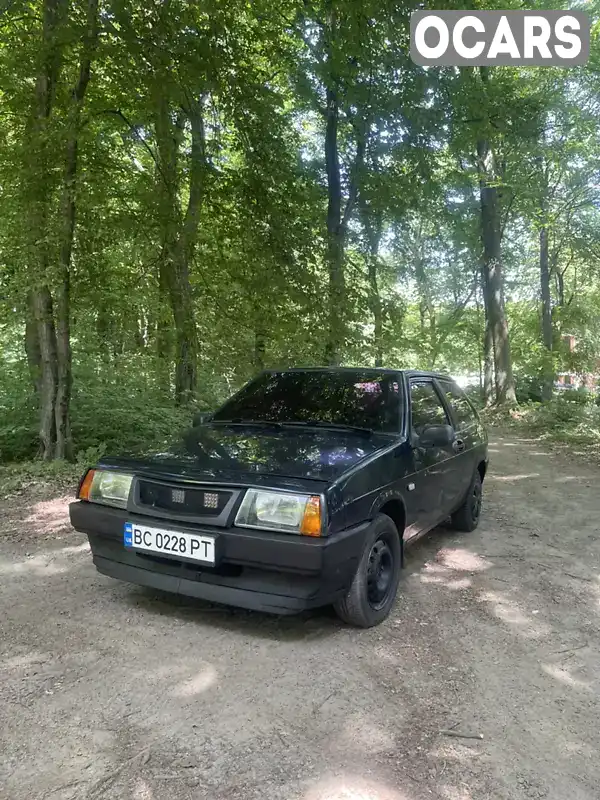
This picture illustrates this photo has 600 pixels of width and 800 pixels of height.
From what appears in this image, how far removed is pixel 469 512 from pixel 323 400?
7.00 ft

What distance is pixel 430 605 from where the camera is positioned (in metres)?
3.75

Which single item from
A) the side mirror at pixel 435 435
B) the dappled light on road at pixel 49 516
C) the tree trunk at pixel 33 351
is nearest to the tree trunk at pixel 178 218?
the tree trunk at pixel 33 351

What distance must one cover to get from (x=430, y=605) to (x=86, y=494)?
234 centimetres

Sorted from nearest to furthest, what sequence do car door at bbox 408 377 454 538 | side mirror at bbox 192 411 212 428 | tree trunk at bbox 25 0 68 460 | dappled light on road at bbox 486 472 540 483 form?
car door at bbox 408 377 454 538
side mirror at bbox 192 411 212 428
tree trunk at bbox 25 0 68 460
dappled light on road at bbox 486 472 540 483

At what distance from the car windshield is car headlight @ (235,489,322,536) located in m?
1.16

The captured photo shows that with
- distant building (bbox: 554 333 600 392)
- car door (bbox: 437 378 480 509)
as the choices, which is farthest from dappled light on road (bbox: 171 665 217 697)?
distant building (bbox: 554 333 600 392)

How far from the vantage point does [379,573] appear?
345 cm

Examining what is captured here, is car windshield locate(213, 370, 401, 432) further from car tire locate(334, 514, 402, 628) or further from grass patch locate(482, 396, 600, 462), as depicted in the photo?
grass patch locate(482, 396, 600, 462)

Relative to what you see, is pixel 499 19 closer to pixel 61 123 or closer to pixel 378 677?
pixel 61 123

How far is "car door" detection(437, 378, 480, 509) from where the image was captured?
4.81 m

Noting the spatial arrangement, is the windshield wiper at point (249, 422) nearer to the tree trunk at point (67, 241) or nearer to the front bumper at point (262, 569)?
the front bumper at point (262, 569)

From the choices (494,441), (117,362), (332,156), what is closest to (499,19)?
(332,156)

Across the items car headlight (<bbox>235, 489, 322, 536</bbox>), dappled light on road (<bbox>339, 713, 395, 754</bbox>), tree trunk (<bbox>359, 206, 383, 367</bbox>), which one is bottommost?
dappled light on road (<bbox>339, 713, 395, 754</bbox>)

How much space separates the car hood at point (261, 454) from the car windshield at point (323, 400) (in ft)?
0.63
